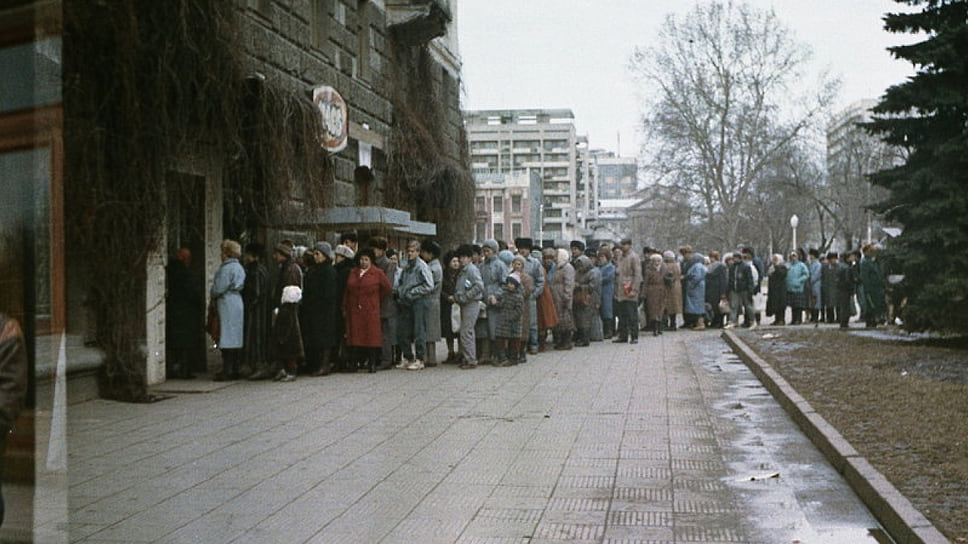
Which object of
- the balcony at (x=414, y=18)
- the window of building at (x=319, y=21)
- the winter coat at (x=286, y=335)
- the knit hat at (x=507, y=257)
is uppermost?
the balcony at (x=414, y=18)

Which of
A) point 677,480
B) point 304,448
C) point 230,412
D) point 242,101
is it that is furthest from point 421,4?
point 677,480

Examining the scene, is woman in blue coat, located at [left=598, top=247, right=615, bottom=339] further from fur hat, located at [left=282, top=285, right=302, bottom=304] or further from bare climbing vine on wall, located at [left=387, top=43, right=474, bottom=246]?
fur hat, located at [left=282, top=285, right=302, bottom=304]

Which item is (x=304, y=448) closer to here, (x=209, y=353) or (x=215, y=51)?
(x=215, y=51)

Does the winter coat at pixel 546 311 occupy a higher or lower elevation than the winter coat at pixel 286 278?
lower

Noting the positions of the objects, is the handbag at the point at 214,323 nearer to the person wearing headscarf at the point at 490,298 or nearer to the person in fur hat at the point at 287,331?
the person in fur hat at the point at 287,331

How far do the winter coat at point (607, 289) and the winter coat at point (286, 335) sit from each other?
341 inches

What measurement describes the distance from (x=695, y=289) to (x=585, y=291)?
195 inches

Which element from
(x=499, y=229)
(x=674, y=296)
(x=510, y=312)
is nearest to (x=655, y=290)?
(x=674, y=296)

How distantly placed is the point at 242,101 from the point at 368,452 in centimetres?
674

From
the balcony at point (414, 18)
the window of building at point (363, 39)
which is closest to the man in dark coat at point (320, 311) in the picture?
the window of building at point (363, 39)

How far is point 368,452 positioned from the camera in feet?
28.8

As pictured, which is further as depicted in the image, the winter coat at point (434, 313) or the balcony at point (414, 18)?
the balcony at point (414, 18)

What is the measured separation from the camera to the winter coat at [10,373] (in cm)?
381

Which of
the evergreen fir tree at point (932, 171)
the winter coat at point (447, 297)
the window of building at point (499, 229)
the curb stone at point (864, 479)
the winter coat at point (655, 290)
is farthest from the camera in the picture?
the window of building at point (499, 229)
